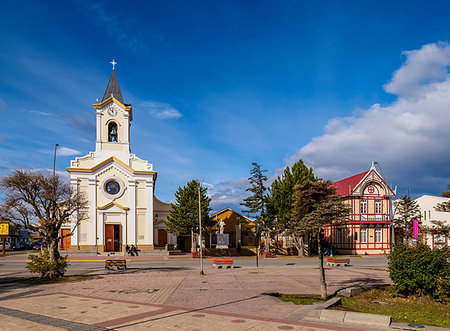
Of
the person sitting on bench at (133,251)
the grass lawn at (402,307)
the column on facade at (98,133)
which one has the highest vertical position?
the column on facade at (98,133)

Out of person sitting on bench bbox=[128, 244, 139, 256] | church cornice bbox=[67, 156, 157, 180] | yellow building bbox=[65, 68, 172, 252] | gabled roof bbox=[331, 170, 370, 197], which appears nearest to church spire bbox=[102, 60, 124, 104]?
yellow building bbox=[65, 68, 172, 252]

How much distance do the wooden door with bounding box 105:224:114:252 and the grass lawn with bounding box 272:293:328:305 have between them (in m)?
33.3

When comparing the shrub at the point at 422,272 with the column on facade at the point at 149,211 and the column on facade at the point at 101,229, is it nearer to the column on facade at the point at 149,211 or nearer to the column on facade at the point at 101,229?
the column on facade at the point at 149,211

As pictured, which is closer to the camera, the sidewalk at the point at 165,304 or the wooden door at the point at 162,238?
the sidewalk at the point at 165,304

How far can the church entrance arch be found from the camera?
45.3m

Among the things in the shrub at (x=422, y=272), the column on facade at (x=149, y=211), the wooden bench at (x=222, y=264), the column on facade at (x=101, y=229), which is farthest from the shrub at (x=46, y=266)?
the column on facade at (x=149, y=211)

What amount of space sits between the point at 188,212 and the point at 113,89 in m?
19.2

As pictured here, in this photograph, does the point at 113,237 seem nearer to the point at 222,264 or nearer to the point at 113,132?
the point at 113,132

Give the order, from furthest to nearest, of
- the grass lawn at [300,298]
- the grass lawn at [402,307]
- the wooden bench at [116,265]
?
the wooden bench at [116,265] < the grass lawn at [300,298] < the grass lawn at [402,307]

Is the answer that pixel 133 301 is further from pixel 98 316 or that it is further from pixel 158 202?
pixel 158 202

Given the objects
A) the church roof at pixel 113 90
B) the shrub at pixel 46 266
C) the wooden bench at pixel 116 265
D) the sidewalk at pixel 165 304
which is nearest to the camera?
the sidewalk at pixel 165 304

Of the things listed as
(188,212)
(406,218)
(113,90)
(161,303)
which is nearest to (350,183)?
(406,218)

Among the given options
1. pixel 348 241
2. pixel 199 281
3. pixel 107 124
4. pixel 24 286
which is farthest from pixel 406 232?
pixel 24 286

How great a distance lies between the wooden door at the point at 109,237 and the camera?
45219mm
